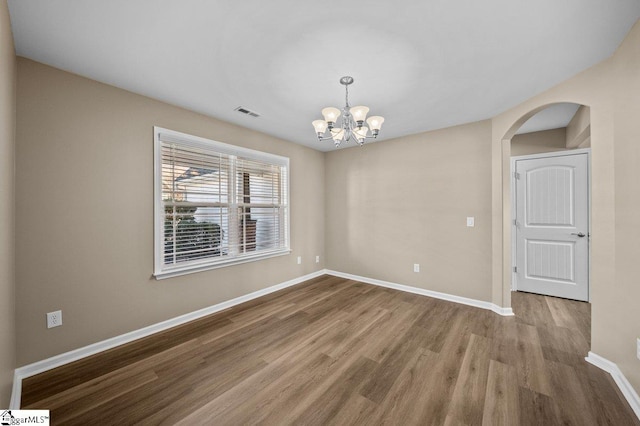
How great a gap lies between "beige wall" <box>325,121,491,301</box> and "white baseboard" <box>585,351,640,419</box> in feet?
3.89

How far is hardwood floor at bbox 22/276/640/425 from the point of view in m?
1.53

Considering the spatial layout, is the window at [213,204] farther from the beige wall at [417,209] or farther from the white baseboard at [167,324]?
the beige wall at [417,209]

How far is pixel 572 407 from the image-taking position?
1577mm

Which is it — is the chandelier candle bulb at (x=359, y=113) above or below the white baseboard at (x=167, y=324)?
above

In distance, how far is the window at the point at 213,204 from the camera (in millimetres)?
2668

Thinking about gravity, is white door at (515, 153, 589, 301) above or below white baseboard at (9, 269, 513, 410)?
above

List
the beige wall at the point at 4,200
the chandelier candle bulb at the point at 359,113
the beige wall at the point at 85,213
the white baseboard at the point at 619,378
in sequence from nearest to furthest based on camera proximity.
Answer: the beige wall at the point at 4,200 → the white baseboard at the point at 619,378 → the beige wall at the point at 85,213 → the chandelier candle bulb at the point at 359,113

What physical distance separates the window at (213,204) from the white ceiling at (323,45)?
0.67 m

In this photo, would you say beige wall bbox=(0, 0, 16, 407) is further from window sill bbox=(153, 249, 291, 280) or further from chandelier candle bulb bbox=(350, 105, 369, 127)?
chandelier candle bulb bbox=(350, 105, 369, 127)

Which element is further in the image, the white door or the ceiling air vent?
the white door

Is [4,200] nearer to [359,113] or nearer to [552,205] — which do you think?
[359,113]

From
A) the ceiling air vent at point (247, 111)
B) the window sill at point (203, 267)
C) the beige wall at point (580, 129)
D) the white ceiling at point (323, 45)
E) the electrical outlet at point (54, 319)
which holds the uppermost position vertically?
the ceiling air vent at point (247, 111)

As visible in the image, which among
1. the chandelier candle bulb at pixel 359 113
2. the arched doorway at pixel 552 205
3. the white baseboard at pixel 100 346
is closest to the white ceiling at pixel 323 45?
the chandelier candle bulb at pixel 359 113

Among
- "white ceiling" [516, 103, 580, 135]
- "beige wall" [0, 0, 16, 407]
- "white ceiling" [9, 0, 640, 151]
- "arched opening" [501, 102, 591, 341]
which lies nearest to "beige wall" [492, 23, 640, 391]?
"white ceiling" [9, 0, 640, 151]
